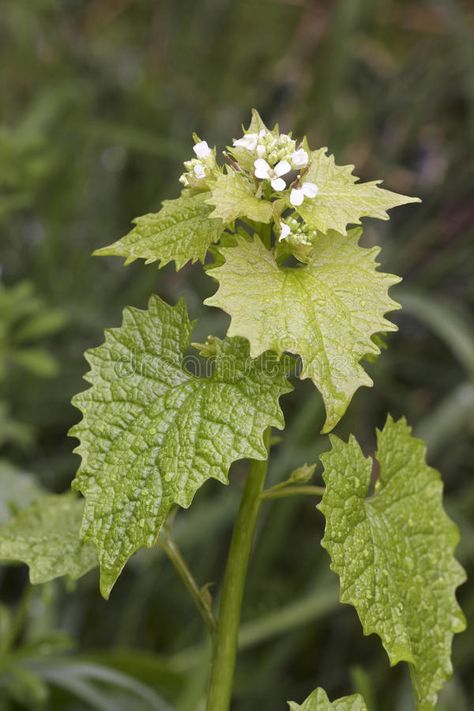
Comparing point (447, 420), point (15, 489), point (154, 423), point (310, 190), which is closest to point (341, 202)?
point (310, 190)

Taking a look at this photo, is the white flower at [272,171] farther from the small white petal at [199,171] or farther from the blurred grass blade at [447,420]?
the blurred grass blade at [447,420]

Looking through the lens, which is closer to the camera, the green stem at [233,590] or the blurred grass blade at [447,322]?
the green stem at [233,590]

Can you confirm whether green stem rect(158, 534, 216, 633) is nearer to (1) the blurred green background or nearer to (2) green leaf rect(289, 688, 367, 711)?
(2) green leaf rect(289, 688, 367, 711)

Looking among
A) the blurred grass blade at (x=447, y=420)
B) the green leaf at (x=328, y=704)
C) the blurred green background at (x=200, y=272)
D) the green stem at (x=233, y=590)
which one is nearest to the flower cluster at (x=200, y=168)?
the green stem at (x=233, y=590)

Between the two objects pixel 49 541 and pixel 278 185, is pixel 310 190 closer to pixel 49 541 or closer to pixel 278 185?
pixel 278 185

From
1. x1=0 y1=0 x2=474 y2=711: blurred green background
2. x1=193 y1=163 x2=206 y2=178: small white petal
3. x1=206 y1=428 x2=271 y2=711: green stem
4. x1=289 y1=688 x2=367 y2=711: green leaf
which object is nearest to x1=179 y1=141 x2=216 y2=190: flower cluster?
x1=193 y1=163 x2=206 y2=178: small white petal

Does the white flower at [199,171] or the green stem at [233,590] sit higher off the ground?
the white flower at [199,171]
